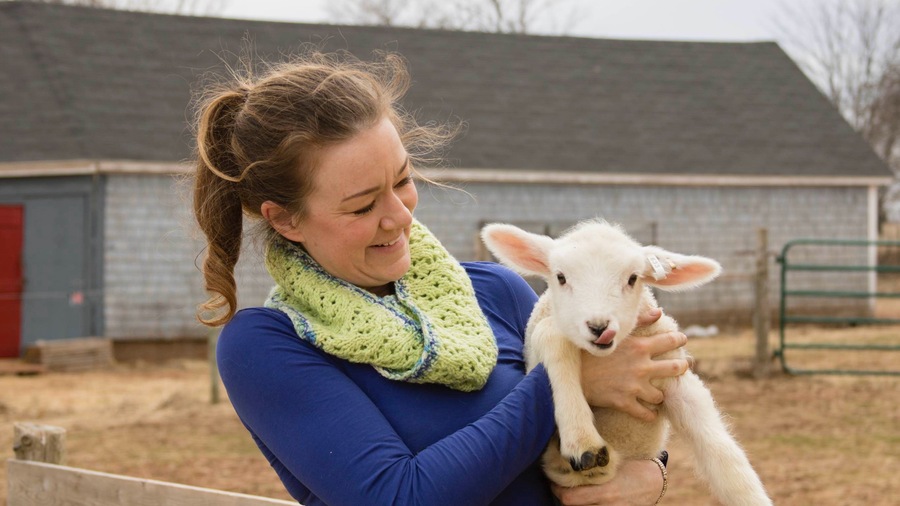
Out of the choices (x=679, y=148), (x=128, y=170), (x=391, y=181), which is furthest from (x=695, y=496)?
(x=679, y=148)

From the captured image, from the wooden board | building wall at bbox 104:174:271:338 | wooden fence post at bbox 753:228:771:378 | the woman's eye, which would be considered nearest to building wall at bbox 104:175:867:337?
building wall at bbox 104:174:271:338

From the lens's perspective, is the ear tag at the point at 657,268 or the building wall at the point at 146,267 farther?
the building wall at the point at 146,267

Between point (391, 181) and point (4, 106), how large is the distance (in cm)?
1463

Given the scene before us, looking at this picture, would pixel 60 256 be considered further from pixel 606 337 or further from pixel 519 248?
pixel 606 337

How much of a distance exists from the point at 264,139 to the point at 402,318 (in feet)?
1.56

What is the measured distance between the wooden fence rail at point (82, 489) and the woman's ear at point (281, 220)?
2.55ft

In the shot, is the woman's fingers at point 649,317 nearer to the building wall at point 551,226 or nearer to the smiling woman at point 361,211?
the smiling woman at point 361,211

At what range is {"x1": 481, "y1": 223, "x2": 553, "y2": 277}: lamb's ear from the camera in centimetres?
263

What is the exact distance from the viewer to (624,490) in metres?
2.20

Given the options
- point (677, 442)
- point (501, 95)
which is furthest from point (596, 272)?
point (501, 95)

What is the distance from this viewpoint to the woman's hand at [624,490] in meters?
2.17

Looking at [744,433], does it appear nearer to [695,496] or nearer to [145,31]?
[695,496]

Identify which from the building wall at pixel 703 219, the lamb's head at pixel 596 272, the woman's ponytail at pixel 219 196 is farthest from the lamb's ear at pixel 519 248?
the building wall at pixel 703 219

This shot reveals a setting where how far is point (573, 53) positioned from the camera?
1980 cm
